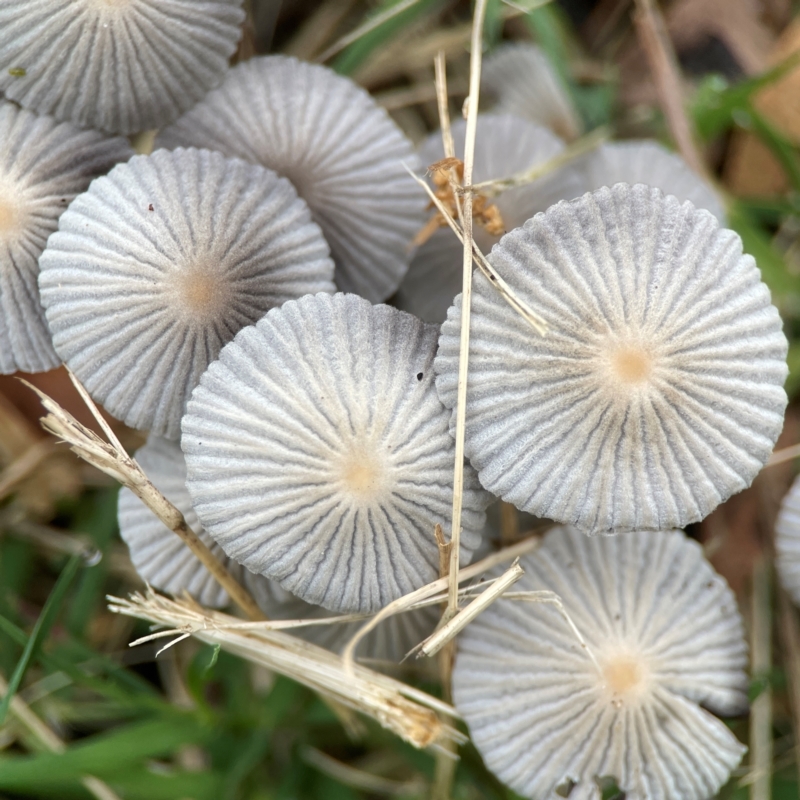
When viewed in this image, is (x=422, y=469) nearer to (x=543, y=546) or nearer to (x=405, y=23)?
(x=543, y=546)

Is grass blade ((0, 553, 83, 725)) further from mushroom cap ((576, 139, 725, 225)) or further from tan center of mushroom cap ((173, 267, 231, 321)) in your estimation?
mushroom cap ((576, 139, 725, 225))

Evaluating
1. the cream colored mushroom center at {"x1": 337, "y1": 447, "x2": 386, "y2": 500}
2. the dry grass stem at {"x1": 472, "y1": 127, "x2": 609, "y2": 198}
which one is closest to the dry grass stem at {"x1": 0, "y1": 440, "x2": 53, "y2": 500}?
the cream colored mushroom center at {"x1": 337, "y1": 447, "x2": 386, "y2": 500}

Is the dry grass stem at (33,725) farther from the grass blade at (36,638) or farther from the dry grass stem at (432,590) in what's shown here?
the dry grass stem at (432,590)

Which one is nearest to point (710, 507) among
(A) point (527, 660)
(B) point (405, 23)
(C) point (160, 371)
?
(A) point (527, 660)

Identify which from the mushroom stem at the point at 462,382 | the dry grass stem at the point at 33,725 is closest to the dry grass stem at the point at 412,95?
the mushroom stem at the point at 462,382

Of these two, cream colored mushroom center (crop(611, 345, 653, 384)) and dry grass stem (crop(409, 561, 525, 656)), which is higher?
cream colored mushroom center (crop(611, 345, 653, 384))

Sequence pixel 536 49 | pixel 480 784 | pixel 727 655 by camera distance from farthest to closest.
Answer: pixel 536 49
pixel 480 784
pixel 727 655
